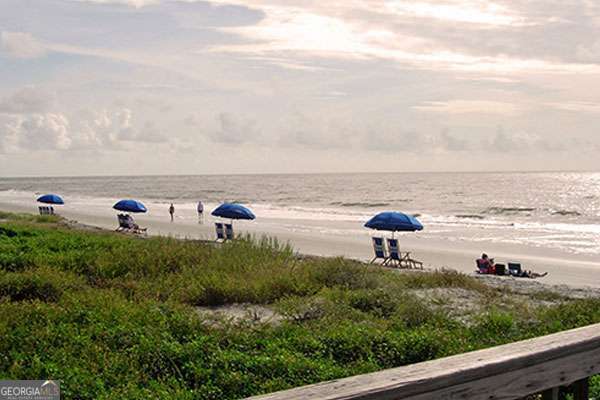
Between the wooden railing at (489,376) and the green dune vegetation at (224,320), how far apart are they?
229cm

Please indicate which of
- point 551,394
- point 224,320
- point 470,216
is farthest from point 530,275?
point 470,216

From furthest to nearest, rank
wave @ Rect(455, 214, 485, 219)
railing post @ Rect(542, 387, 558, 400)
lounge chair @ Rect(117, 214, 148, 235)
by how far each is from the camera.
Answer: wave @ Rect(455, 214, 485, 219), lounge chair @ Rect(117, 214, 148, 235), railing post @ Rect(542, 387, 558, 400)

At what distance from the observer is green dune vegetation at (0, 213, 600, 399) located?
5281 mm

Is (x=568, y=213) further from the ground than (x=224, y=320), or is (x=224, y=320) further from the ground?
(x=224, y=320)

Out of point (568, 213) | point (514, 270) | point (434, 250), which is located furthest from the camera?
point (568, 213)

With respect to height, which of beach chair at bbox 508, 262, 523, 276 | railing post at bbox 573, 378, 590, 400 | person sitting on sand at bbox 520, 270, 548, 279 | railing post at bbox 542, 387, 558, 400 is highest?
railing post at bbox 542, 387, 558, 400

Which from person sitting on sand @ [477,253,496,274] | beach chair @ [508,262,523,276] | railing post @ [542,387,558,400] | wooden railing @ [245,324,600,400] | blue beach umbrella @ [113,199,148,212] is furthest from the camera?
blue beach umbrella @ [113,199,148,212]

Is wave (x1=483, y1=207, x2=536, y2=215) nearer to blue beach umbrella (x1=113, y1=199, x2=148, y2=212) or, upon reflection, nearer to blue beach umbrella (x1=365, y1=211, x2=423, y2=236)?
blue beach umbrella (x1=113, y1=199, x2=148, y2=212)

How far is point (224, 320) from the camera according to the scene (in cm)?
721

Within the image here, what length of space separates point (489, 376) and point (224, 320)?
17.2 ft

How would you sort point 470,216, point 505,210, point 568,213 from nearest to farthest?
1. point 470,216
2. point 568,213
3. point 505,210

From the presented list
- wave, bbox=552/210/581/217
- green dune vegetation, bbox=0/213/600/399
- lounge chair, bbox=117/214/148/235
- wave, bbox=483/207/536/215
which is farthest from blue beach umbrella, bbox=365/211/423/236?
wave, bbox=552/210/581/217

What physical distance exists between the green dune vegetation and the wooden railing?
229cm

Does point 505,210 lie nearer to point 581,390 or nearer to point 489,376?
point 581,390
